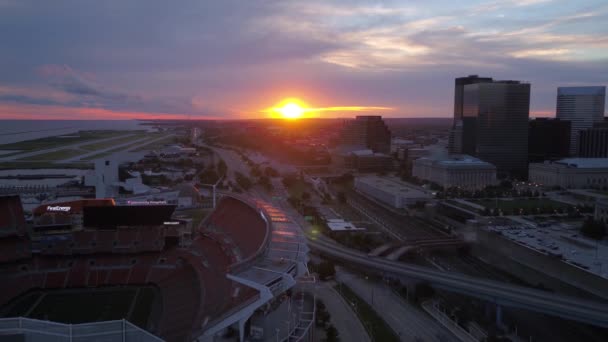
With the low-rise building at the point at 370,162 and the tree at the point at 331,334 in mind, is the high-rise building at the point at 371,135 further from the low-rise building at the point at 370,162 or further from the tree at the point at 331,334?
the tree at the point at 331,334

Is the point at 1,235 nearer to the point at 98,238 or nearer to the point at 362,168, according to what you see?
the point at 98,238

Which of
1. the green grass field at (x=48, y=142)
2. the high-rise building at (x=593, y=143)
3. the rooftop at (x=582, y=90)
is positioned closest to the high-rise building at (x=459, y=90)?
the rooftop at (x=582, y=90)

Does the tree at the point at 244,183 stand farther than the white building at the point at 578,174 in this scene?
No

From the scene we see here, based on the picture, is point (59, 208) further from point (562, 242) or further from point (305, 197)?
point (562, 242)

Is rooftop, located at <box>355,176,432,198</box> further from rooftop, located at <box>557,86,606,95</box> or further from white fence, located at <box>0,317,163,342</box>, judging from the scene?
rooftop, located at <box>557,86,606,95</box>

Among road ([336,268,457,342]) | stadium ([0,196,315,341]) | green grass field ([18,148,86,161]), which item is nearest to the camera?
stadium ([0,196,315,341])

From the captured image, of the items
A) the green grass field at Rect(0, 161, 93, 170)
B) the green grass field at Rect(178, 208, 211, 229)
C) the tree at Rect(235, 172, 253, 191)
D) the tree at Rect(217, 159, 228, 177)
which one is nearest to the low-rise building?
the tree at Rect(217, 159, 228, 177)

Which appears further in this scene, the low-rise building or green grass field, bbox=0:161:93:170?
the low-rise building
